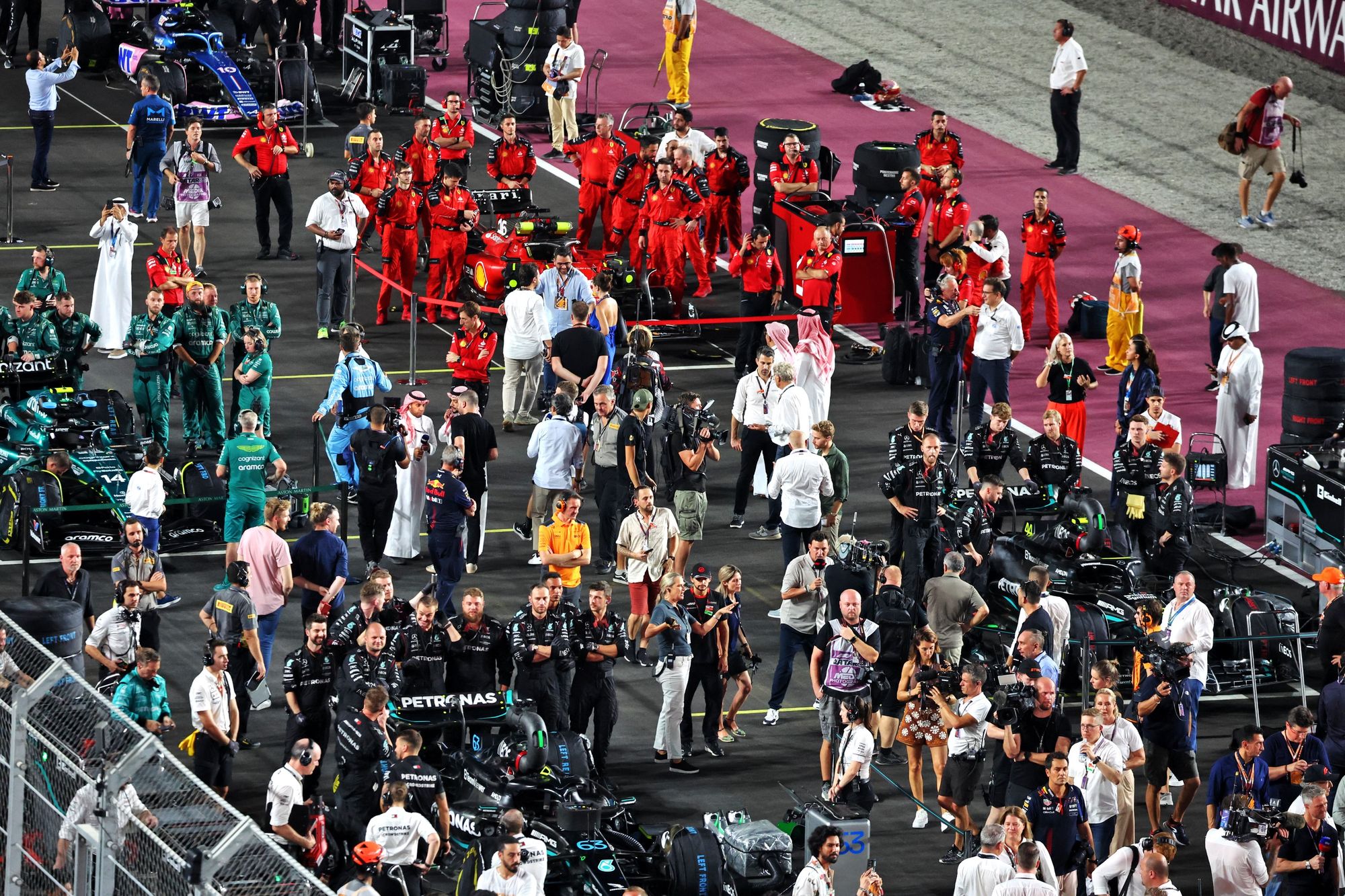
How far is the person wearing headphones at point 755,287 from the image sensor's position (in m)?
28.1

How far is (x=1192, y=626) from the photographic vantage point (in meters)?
19.7

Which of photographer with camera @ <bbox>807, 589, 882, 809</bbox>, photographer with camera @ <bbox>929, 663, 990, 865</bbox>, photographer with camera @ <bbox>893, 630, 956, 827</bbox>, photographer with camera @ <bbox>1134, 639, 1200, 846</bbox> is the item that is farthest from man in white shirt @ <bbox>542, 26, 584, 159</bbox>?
photographer with camera @ <bbox>929, 663, 990, 865</bbox>

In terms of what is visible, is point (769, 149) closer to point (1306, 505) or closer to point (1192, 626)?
point (1306, 505)

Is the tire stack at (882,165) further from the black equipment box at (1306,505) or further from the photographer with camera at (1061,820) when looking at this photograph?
the photographer with camera at (1061,820)

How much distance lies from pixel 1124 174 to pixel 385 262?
41.7 feet

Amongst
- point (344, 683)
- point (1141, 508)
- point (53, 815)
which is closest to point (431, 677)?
point (344, 683)

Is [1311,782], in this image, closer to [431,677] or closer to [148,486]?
[431,677]

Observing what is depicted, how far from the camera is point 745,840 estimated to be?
17.4 meters

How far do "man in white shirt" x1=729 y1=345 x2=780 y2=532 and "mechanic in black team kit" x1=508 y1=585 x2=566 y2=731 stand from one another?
545 cm

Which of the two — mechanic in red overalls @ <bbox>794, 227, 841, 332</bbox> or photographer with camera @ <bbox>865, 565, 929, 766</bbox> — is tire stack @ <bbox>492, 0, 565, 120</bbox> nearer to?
mechanic in red overalls @ <bbox>794, 227, 841, 332</bbox>

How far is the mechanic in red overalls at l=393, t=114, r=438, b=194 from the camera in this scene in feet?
102

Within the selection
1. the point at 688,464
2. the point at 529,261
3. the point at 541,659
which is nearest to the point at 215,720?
the point at 541,659

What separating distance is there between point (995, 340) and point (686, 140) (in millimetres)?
7770

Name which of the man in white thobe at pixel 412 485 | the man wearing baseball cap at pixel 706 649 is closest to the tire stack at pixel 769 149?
the man in white thobe at pixel 412 485
